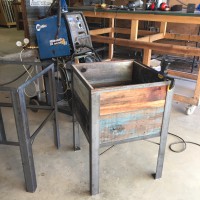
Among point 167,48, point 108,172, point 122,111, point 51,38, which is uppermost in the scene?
point 51,38

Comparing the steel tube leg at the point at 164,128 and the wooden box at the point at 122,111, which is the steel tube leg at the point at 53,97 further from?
the steel tube leg at the point at 164,128

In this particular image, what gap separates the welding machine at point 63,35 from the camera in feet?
6.51

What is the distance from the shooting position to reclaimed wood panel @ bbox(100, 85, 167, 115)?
4.11 ft

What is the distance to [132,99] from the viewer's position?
1297 millimetres

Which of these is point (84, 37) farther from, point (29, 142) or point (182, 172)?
point (182, 172)

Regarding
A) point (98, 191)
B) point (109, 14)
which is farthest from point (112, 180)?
point (109, 14)

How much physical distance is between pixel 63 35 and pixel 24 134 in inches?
41.0

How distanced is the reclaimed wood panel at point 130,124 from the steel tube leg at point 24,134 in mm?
440

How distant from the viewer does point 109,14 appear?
2572mm

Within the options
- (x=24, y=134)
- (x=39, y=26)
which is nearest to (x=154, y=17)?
(x=39, y=26)

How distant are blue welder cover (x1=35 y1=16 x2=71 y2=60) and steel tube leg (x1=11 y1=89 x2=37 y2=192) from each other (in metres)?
0.92

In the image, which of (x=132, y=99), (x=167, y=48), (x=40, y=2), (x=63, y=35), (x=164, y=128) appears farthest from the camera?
(x=40, y=2)

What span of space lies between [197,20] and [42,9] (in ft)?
5.24

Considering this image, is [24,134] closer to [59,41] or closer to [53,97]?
[53,97]
